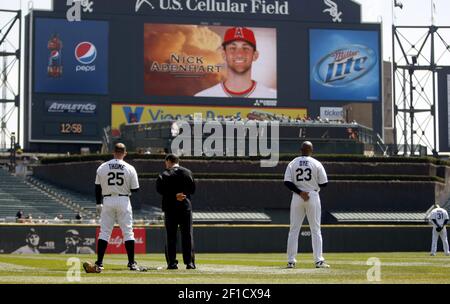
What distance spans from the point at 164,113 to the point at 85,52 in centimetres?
498

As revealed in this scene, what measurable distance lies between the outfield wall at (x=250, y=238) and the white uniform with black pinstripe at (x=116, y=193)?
17.3 metres

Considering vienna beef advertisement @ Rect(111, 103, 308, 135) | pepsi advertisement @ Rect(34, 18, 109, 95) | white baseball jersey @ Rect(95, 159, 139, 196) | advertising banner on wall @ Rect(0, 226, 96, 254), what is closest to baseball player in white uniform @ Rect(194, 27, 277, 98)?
vienna beef advertisement @ Rect(111, 103, 308, 135)

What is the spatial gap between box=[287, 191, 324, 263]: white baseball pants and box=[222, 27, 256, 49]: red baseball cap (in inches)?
1484

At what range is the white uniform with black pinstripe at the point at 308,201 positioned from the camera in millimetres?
15570

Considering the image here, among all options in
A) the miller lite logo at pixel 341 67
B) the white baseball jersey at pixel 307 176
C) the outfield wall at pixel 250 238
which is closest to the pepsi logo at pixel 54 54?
the miller lite logo at pixel 341 67

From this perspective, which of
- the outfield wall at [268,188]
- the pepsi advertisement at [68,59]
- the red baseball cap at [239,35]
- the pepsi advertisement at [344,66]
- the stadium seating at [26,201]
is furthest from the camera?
the pepsi advertisement at [344,66]

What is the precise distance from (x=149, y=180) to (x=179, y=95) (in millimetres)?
5919

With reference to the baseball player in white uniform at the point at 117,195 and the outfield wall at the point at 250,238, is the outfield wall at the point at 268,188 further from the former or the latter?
the baseball player in white uniform at the point at 117,195

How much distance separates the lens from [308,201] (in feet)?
51.1

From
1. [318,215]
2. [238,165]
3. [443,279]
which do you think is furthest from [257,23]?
[443,279]

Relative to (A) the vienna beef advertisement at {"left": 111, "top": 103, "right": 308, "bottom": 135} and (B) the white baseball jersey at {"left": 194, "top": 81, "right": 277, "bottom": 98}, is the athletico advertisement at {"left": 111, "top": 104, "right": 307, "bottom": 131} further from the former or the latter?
(B) the white baseball jersey at {"left": 194, "top": 81, "right": 277, "bottom": 98}

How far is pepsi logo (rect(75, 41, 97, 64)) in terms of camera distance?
50.8 meters

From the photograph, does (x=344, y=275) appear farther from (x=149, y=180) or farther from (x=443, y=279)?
(x=149, y=180)

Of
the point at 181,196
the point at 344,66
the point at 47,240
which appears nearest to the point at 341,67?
the point at 344,66
